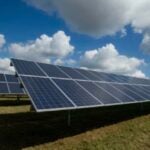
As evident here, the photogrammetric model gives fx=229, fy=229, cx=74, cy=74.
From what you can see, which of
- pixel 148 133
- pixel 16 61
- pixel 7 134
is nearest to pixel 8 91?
pixel 16 61

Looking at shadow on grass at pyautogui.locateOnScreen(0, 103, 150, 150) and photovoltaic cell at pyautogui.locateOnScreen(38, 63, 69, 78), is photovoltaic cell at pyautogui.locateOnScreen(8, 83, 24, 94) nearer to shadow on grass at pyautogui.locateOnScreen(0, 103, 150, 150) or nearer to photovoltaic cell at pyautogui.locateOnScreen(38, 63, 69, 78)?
photovoltaic cell at pyautogui.locateOnScreen(38, 63, 69, 78)

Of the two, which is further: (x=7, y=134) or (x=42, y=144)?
(x=7, y=134)

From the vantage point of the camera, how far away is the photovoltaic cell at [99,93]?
12.8 m

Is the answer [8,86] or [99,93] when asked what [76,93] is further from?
[8,86]

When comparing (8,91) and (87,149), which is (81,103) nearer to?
(87,149)

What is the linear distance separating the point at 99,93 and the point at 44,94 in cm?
437

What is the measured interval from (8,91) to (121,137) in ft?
54.4

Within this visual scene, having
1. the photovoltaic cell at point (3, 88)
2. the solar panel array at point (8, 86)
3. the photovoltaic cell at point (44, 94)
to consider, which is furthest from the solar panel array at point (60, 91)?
the solar panel array at point (8, 86)

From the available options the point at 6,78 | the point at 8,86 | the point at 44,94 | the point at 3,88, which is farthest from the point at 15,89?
the point at 44,94

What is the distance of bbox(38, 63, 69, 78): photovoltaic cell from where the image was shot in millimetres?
14016

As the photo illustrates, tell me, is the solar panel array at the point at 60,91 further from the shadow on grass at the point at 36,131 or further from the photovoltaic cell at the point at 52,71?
the shadow on grass at the point at 36,131

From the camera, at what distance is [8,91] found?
81.4 feet

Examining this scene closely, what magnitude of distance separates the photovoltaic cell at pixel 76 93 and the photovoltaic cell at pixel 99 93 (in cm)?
64

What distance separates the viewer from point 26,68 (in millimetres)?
13172
